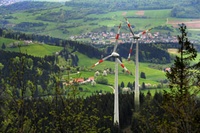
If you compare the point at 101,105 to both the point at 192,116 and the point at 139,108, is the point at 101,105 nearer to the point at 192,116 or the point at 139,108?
the point at 139,108

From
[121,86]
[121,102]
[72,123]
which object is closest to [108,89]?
[121,86]

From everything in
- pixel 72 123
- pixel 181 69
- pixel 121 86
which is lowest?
pixel 121 86

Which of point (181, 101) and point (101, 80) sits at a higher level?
point (181, 101)

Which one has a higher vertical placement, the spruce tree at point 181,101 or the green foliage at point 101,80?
the spruce tree at point 181,101

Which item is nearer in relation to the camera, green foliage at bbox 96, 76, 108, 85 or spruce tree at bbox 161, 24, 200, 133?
spruce tree at bbox 161, 24, 200, 133

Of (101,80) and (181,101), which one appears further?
(101,80)

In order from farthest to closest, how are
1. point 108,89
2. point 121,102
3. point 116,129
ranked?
point 108,89 → point 121,102 → point 116,129

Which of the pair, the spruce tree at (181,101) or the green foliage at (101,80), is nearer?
the spruce tree at (181,101)

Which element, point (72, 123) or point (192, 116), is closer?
point (192, 116)

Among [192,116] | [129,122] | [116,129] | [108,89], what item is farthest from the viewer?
[108,89]

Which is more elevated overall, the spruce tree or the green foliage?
the spruce tree

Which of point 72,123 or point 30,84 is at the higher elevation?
point 30,84
